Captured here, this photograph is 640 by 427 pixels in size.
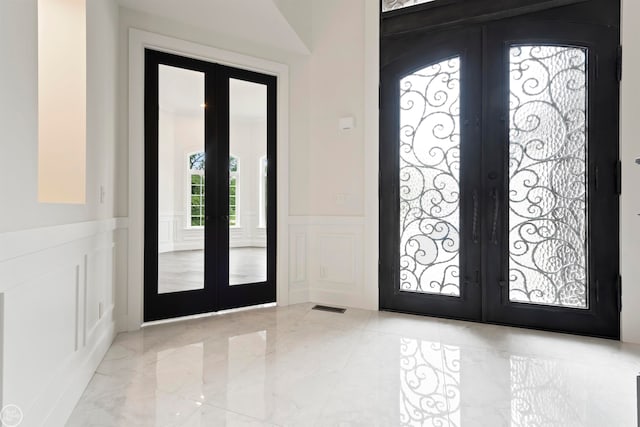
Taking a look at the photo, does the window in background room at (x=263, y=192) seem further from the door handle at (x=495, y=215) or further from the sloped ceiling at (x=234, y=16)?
the door handle at (x=495, y=215)

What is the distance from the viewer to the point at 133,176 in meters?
2.88

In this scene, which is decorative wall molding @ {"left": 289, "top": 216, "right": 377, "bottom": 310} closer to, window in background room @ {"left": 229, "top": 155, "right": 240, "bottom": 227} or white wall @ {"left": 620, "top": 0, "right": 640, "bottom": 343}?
window in background room @ {"left": 229, "top": 155, "right": 240, "bottom": 227}

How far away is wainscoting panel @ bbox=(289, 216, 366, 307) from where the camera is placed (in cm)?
357

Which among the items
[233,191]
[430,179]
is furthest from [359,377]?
[233,191]

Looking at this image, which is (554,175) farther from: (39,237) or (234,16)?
(39,237)

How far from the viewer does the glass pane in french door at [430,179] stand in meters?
3.17

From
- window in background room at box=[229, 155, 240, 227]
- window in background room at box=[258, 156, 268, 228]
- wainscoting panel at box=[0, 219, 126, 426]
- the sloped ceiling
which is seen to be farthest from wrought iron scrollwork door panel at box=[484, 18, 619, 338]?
wainscoting panel at box=[0, 219, 126, 426]

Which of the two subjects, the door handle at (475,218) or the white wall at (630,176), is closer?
the white wall at (630,176)

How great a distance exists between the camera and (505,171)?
299cm

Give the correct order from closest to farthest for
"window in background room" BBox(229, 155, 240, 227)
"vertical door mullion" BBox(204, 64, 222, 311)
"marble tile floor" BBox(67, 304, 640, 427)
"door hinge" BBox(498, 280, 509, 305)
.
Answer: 1. "marble tile floor" BBox(67, 304, 640, 427)
2. "door hinge" BBox(498, 280, 509, 305)
3. "vertical door mullion" BBox(204, 64, 222, 311)
4. "window in background room" BBox(229, 155, 240, 227)

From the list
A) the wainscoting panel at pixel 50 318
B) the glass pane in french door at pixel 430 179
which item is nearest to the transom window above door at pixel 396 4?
the glass pane in french door at pixel 430 179

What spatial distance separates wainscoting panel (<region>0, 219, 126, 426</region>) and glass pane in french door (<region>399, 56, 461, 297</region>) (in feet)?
8.15

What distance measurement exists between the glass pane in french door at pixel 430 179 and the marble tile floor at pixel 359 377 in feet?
1.67

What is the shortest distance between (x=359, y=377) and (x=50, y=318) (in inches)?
60.4
